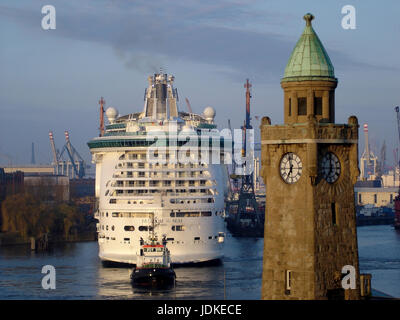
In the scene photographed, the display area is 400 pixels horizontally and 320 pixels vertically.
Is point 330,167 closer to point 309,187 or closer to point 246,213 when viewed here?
point 309,187

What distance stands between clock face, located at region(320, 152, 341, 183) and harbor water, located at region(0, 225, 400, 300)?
1024 inches

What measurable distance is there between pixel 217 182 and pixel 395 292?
28.2m

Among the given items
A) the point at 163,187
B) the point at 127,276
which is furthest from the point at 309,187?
the point at 163,187

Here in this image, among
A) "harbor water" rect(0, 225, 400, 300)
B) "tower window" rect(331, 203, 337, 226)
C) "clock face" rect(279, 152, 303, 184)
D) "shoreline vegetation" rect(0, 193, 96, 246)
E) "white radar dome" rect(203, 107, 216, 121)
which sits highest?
"white radar dome" rect(203, 107, 216, 121)

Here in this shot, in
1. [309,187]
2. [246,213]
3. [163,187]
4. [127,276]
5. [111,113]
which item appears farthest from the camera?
[246,213]

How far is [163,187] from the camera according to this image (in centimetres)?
8175

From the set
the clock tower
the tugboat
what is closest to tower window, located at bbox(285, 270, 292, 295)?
the clock tower

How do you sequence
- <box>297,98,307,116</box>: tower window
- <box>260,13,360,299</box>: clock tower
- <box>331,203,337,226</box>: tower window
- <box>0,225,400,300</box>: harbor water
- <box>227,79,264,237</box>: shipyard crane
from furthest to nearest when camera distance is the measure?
<box>227,79,264,237</box>: shipyard crane → <box>0,225,400,300</box>: harbor water → <box>297,98,307,116</box>: tower window → <box>331,203,337,226</box>: tower window → <box>260,13,360,299</box>: clock tower

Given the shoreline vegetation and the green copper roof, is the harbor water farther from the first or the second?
the green copper roof

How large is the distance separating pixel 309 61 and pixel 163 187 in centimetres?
5967

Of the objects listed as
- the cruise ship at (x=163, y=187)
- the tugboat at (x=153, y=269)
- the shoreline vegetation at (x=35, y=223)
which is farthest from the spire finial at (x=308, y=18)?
the shoreline vegetation at (x=35, y=223)

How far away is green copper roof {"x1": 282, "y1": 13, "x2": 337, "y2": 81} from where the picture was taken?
884 inches
